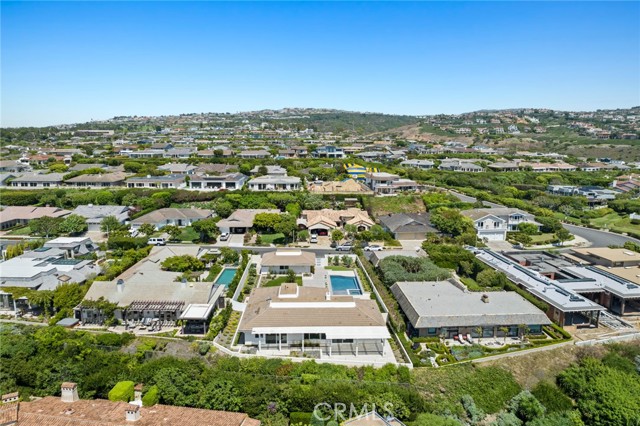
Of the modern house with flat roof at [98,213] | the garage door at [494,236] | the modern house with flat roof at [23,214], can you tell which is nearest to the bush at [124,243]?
the modern house with flat roof at [98,213]

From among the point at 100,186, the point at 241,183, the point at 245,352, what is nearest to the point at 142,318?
the point at 245,352

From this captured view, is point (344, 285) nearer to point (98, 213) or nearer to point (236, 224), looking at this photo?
point (236, 224)

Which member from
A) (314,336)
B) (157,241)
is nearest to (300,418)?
(314,336)

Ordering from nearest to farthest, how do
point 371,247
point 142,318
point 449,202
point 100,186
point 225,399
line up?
point 225,399 → point 142,318 → point 371,247 → point 449,202 → point 100,186

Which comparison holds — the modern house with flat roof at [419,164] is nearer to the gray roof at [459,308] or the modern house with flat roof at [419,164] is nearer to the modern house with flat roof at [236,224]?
the modern house with flat roof at [236,224]

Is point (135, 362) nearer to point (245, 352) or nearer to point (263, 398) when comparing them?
→ point (245, 352)

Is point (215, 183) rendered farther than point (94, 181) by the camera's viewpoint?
No
